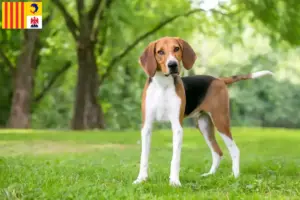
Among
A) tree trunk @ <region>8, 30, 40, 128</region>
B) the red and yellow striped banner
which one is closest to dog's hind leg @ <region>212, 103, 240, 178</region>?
the red and yellow striped banner

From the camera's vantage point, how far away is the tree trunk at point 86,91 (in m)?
25.0

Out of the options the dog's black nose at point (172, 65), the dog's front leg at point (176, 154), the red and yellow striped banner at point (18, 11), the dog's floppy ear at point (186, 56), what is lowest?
the dog's front leg at point (176, 154)

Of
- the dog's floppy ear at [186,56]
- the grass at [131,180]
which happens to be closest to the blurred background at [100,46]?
the grass at [131,180]

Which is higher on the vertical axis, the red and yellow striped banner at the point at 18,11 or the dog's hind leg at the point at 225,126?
the red and yellow striped banner at the point at 18,11

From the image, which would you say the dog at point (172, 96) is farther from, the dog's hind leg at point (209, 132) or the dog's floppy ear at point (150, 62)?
the dog's hind leg at point (209, 132)

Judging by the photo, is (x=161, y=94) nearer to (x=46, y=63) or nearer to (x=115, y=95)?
(x=46, y=63)

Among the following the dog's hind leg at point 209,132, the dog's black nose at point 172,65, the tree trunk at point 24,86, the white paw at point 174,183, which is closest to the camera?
the dog's black nose at point 172,65

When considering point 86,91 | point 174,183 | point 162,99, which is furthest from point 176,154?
point 86,91

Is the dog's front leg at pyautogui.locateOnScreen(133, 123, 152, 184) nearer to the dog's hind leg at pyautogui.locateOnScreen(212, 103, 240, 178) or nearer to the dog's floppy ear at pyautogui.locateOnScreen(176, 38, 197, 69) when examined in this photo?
the dog's floppy ear at pyautogui.locateOnScreen(176, 38, 197, 69)

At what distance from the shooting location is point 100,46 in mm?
30938

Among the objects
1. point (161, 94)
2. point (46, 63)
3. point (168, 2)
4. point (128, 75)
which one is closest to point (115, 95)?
point (128, 75)

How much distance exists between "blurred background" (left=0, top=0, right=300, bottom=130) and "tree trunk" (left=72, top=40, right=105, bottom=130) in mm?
44

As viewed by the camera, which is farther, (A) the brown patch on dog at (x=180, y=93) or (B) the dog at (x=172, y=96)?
(A) the brown patch on dog at (x=180, y=93)

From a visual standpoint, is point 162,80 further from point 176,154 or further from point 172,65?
point 176,154
